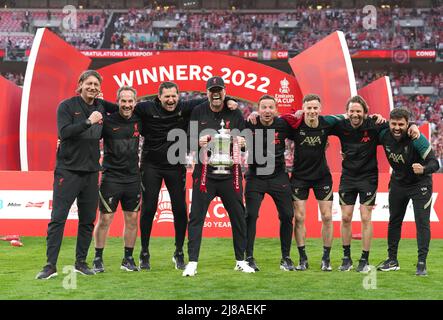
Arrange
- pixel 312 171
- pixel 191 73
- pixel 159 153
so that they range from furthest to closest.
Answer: pixel 191 73
pixel 312 171
pixel 159 153

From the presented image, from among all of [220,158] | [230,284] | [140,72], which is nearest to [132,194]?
[220,158]

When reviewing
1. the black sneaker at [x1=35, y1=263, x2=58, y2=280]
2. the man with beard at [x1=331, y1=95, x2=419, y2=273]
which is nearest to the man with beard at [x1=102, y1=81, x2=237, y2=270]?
the black sneaker at [x1=35, y1=263, x2=58, y2=280]

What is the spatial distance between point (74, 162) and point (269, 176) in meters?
2.03

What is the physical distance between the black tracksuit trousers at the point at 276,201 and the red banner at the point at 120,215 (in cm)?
372

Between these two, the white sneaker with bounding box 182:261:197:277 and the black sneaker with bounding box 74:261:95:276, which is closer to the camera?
the white sneaker with bounding box 182:261:197:277

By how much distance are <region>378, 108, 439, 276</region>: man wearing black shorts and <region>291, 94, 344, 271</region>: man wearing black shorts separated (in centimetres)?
60

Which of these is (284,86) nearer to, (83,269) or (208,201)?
(208,201)

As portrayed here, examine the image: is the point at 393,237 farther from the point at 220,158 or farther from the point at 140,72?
the point at 140,72

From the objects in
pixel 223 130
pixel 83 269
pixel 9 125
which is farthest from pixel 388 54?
pixel 83 269

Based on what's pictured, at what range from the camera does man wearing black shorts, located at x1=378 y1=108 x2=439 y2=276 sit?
7.14 m

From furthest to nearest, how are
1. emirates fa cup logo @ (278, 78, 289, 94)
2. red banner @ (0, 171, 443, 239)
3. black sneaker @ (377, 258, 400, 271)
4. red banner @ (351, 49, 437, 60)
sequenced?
red banner @ (351, 49, 437, 60) < emirates fa cup logo @ (278, 78, 289, 94) < red banner @ (0, 171, 443, 239) < black sneaker @ (377, 258, 400, 271)

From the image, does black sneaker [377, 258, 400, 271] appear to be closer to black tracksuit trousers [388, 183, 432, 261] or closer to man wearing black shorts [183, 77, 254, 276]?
black tracksuit trousers [388, 183, 432, 261]

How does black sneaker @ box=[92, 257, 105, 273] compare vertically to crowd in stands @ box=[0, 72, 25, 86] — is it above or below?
below

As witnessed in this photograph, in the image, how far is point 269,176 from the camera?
7391 mm
